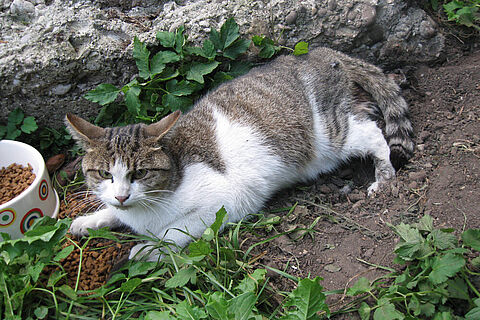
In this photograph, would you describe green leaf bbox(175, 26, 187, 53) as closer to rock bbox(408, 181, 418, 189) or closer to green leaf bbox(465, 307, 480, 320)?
rock bbox(408, 181, 418, 189)

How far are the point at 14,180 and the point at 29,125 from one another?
0.54 metres

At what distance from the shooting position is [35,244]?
249 centimetres

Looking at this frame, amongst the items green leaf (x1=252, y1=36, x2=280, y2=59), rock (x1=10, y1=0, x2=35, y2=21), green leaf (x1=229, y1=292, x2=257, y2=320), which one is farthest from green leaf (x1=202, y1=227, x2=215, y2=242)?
rock (x1=10, y1=0, x2=35, y2=21)

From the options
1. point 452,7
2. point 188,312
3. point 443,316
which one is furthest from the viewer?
point 452,7

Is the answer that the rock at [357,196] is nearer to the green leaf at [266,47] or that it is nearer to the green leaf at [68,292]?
the green leaf at [266,47]

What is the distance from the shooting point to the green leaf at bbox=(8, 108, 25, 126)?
360 centimetres

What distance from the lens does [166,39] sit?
11.6ft

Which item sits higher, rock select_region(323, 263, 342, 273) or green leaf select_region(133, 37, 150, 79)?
green leaf select_region(133, 37, 150, 79)

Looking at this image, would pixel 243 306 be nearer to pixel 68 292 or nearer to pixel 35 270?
pixel 68 292

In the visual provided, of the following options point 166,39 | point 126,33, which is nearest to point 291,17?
point 166,39

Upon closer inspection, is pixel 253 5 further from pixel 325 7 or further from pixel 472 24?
pixel 472 24

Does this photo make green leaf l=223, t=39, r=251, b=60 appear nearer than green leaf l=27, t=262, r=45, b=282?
No

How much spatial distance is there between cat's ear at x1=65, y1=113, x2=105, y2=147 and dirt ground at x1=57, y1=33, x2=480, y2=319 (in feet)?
2.74

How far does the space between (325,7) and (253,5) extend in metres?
A: 0.62
